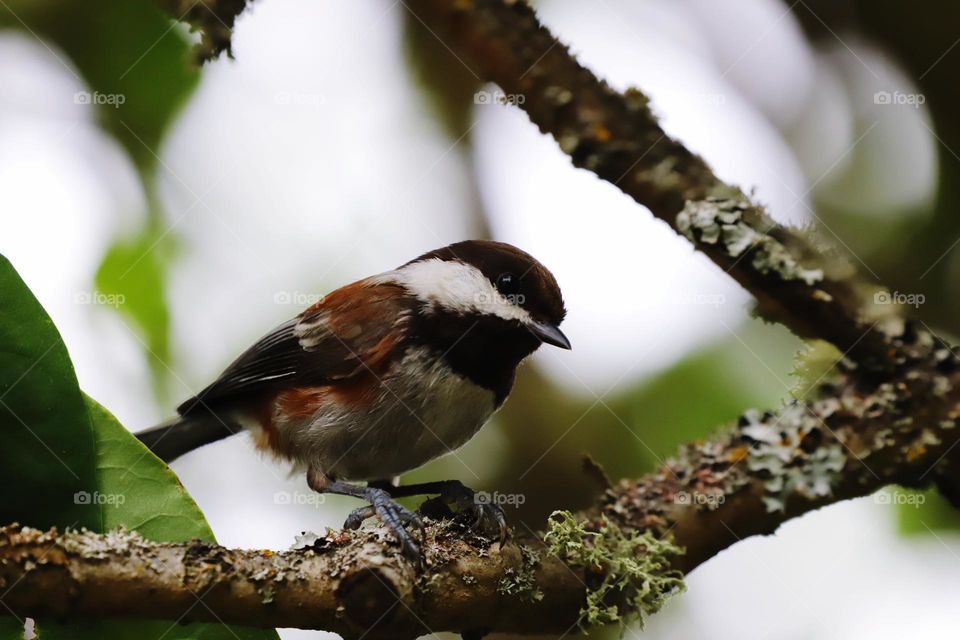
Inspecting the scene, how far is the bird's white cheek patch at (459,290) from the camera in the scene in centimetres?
195

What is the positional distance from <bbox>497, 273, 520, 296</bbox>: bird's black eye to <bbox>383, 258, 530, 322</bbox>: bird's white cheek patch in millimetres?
13

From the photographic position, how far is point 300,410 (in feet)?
6.75

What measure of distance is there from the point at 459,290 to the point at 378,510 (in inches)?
22.2

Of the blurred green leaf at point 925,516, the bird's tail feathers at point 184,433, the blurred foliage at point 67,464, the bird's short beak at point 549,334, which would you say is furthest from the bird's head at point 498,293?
the blurred green leaf at point 925,516

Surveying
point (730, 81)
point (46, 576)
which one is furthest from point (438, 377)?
point (730, 81)

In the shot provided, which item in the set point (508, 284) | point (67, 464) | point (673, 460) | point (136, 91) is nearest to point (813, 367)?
point (673, 460)

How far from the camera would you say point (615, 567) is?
164 centimetres

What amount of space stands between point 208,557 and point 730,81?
6.75ft

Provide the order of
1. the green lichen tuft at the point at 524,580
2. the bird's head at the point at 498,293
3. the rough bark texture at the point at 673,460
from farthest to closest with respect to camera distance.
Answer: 1. the bird's head at the point at 498,293
2. the green lichen tuft at the point at 524,580
3. the rough bark texture at the point at 673,460

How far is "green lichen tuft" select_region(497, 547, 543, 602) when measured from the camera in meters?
1.46

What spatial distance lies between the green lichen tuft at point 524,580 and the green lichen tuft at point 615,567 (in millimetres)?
74

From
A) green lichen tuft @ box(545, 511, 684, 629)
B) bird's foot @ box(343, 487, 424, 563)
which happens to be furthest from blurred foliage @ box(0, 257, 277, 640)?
green lichen tuft @ box(545, 511, 684, 629)

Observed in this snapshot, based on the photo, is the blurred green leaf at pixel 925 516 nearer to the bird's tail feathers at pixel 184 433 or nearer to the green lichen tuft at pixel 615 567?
the green lichen tuft at pixel 615 567

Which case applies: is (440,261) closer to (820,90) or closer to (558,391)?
(558,391)
